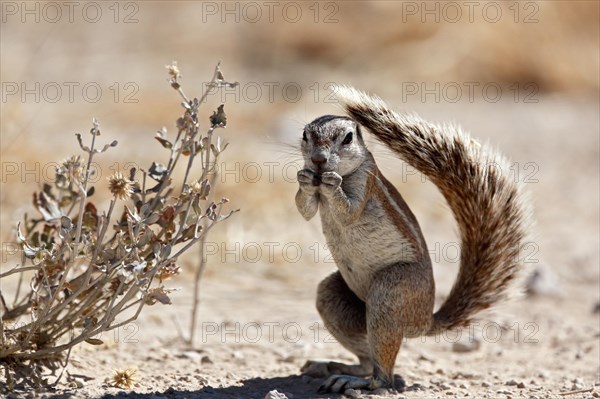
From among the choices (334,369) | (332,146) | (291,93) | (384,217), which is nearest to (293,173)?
(291,93)

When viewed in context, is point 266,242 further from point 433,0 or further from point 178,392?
point 433,0

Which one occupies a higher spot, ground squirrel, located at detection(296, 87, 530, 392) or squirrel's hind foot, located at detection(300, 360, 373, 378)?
ground squirrel, located at detection(296, 87, 530, 392)

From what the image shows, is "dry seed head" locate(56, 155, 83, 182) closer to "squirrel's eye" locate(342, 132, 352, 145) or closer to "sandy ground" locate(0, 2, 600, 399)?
"sandy ground" locate(0, 2, 600, 399)

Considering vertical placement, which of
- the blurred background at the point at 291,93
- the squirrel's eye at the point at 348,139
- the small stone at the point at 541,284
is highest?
the blurred background at the point at 291,93

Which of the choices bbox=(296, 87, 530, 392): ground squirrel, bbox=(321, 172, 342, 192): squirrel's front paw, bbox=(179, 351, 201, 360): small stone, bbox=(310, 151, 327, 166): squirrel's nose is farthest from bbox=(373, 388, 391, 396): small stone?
bbox=(179, 351, 201, 360): small stone

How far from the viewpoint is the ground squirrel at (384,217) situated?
4.54 m

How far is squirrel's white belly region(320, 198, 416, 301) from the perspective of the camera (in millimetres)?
4641

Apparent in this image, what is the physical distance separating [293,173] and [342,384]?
5.39 meters

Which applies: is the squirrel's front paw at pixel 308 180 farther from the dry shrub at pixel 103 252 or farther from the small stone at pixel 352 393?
the small stone at pixel 352 393

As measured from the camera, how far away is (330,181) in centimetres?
436

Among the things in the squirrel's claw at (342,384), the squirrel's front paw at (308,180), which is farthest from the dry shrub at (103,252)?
the squirrel's claw at (342,384)

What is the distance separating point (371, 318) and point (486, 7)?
11.8 m

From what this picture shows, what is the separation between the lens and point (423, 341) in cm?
639

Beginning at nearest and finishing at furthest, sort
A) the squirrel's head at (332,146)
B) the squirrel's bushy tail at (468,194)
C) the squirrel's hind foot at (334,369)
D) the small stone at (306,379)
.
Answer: the squirrel's head at (332,146)
the squirrel's bushy tail at (468,194)
the small stone at (306,379)
the squirrel's hind foot at (334,369)
